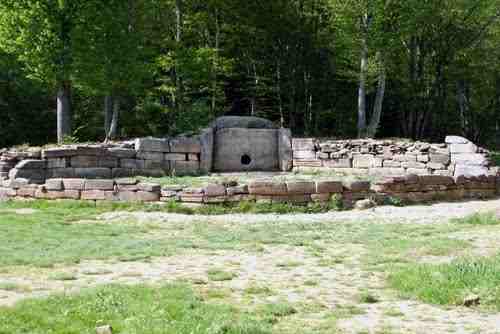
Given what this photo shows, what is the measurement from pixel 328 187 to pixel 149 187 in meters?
4.52

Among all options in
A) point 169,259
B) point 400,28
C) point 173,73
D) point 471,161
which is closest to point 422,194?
point 471,161

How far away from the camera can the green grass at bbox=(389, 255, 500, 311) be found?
6.07 m

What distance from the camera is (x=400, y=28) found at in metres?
27.1

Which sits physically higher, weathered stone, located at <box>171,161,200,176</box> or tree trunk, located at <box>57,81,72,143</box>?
tree trunk, located at <box>57,81,72,143</box>

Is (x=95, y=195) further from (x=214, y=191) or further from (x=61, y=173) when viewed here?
(x=214, y=191)

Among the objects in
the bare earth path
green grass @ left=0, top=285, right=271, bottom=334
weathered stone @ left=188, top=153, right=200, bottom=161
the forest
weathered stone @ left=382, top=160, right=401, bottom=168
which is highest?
the forest

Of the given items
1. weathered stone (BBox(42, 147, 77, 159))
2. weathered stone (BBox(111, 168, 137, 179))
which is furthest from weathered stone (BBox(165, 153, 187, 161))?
weathered stone (BBox(42, 147, 77, 159))

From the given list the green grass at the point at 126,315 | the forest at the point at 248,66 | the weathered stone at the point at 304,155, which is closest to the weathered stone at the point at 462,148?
the weathered stone at the point at 304,155

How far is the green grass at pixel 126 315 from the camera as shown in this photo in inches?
193

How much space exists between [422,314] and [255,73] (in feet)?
91.2

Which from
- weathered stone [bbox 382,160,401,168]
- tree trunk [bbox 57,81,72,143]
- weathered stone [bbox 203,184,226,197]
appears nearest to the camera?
weathered stone [bbox 203,184,226,197]

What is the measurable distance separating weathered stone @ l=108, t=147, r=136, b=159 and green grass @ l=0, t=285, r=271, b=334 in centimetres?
1200

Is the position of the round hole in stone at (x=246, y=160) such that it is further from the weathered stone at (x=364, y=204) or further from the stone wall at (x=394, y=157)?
the weathered stone at (x=364, y=204)

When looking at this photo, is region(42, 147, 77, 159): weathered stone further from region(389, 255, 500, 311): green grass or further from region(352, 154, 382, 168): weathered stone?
region(389, 255, 500, 311): green grass
